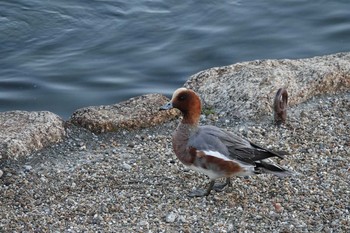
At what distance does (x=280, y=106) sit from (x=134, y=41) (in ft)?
17.5

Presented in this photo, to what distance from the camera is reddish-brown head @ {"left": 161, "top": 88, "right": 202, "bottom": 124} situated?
22.2ft

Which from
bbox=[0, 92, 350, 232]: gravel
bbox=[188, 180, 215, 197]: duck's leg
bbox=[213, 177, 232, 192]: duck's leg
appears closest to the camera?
bbox=[0, 92, 350, 232]: gravel

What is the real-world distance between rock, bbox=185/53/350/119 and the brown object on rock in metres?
0.31

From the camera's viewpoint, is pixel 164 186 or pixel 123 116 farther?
pixel 123 116

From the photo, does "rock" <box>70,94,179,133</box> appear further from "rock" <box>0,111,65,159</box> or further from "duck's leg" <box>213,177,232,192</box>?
"duck's leg" <box>213,177,232,192</box>

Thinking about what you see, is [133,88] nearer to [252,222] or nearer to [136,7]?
[136,7]

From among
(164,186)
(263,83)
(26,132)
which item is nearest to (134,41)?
(263,83)

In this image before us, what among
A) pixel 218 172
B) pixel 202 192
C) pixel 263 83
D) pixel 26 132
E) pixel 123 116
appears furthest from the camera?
pixel 263 83

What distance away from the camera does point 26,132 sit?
7660mm

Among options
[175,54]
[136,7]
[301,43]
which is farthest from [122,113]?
[136,7]

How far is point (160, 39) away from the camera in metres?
12.8

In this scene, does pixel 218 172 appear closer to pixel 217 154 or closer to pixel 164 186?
pixel 217 154

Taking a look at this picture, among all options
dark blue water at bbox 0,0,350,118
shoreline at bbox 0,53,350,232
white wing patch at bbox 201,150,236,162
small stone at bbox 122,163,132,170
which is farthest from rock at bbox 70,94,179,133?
dark blue water at bbox 0,0,350,118

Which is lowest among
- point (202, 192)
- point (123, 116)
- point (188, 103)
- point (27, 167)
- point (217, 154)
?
point (27, 167)
